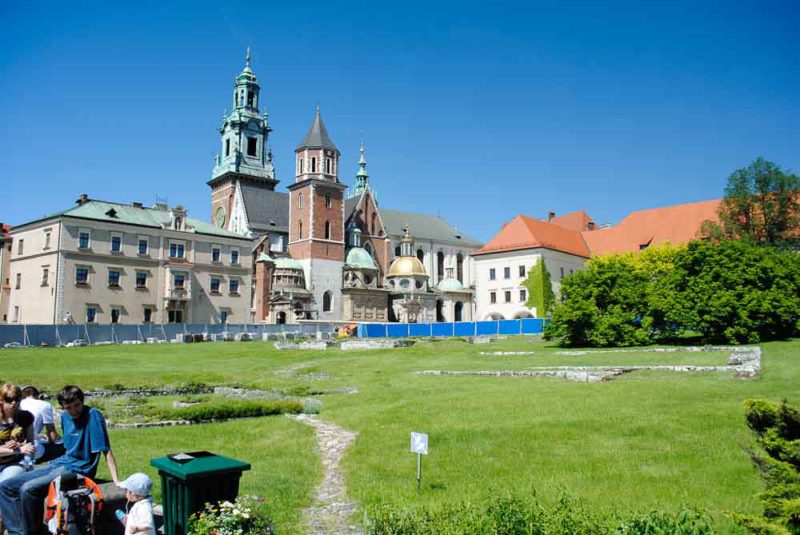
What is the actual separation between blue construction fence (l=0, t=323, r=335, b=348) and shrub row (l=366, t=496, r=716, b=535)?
44364mm

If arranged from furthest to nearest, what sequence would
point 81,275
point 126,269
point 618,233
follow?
point 618,233, point 126,269, point 81,275

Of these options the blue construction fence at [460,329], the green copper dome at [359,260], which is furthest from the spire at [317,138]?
the blue construction fence at [460,329]

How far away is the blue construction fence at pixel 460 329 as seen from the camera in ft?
197

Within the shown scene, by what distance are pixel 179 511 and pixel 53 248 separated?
55.9 metres

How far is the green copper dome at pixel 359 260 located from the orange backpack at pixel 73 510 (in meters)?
72.9

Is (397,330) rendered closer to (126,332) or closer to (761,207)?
(126,332)

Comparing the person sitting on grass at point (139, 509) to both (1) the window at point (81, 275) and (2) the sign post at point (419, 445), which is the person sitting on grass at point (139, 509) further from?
(1) the window at point (81, 275)

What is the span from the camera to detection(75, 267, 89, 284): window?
5612 cm

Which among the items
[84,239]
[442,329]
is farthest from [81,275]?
[442,329]

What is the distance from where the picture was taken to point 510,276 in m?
73.1

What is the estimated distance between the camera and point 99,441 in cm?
852

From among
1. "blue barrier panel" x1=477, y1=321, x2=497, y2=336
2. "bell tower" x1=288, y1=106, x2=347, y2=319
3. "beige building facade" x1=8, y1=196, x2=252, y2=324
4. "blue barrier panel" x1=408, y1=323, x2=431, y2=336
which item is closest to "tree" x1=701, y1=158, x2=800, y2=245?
"blue barrier panel" x1=477, y1=321, x2=497, y2=336

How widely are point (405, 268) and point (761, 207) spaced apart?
1645 inches

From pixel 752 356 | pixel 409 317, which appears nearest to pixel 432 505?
pixel 752 356
